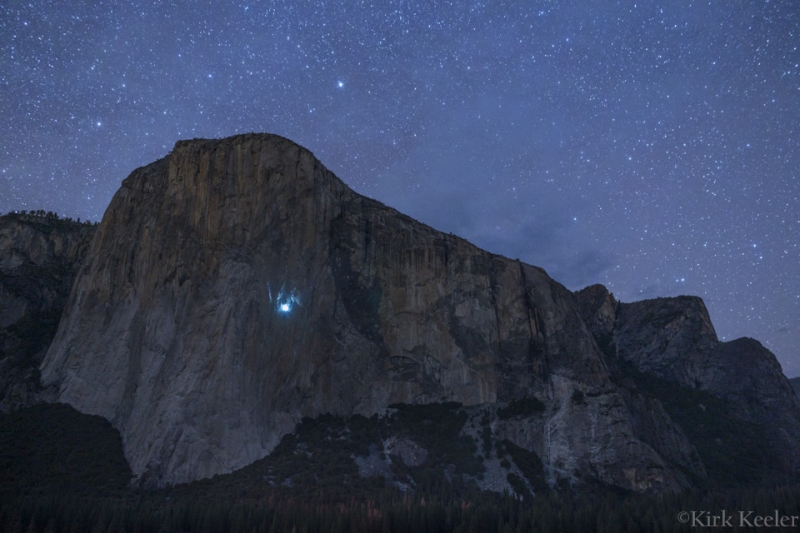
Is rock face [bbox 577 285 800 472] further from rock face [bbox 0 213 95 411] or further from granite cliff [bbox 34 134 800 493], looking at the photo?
rock face [bbox 0 213 95 411]

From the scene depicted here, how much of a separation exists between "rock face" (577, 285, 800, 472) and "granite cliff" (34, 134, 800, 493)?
29019 millimetres

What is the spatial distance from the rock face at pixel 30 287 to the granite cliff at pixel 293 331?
12.0ft

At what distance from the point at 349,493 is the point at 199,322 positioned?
2498 centimetres

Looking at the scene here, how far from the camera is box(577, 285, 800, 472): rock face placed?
103m

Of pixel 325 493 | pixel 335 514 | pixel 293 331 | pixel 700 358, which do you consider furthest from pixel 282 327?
pixel 700 358

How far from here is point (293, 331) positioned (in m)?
62.5

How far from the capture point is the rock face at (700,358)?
103 metres

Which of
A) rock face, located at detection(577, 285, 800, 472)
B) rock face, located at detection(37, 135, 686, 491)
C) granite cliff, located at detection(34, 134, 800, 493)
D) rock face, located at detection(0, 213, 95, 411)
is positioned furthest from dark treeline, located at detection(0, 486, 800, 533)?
rock face, located at detection(577, 285, 800, 472)

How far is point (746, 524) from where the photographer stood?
47125 millimetres

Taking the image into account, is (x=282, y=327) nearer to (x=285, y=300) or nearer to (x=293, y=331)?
(x=293, y=331)

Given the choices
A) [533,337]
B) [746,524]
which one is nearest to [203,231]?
[533,337]

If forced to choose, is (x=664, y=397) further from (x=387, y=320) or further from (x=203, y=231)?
(x=203, y=231)

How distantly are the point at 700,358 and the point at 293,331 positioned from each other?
9204 centimetres

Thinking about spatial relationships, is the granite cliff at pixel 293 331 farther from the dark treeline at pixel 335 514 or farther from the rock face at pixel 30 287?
the dark treeline at pixel 335 514
